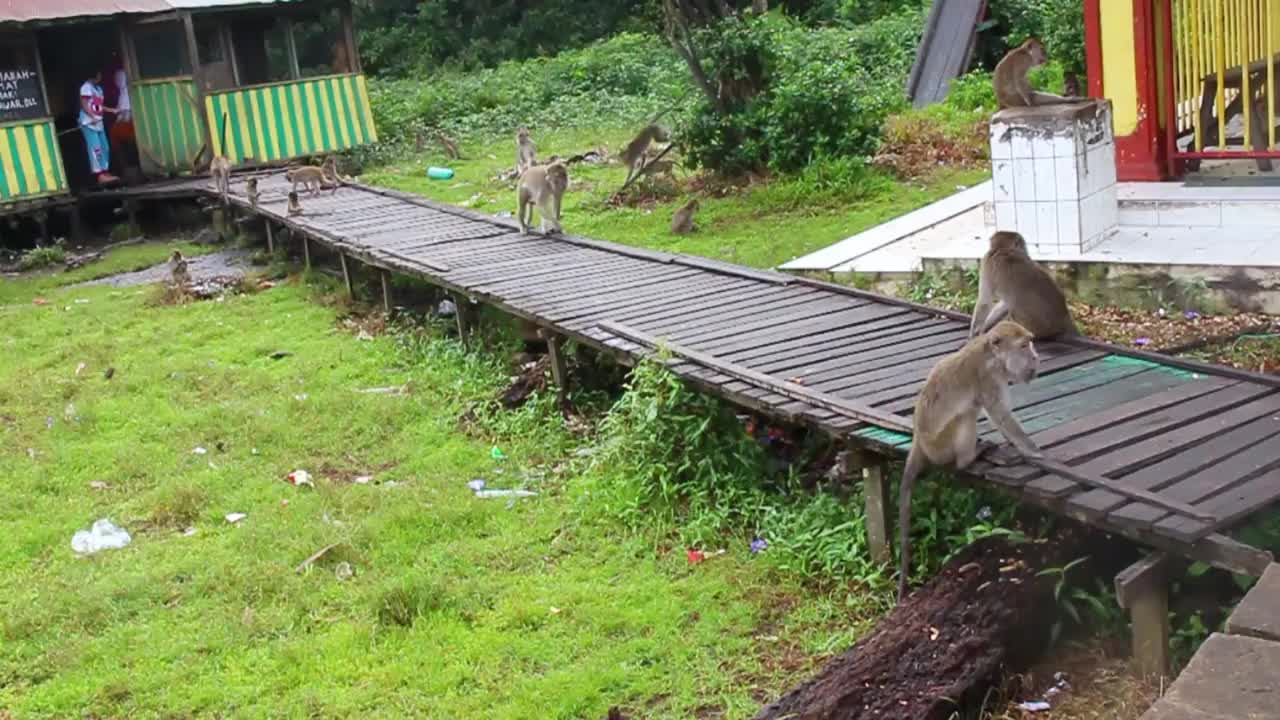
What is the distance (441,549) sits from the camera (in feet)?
24.7

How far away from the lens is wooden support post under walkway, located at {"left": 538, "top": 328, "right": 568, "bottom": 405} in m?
9.59

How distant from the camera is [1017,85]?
9.79 metres

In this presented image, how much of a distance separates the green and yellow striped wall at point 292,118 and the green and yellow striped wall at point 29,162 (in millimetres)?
2319

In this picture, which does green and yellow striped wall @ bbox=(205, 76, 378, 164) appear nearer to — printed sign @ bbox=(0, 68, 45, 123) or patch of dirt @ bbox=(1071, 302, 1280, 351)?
printed sign @ bbox=(0, 68, 45, 123)

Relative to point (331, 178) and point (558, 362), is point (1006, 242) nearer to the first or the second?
point (558, 362)

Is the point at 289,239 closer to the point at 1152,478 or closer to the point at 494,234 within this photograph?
the point at 494,234

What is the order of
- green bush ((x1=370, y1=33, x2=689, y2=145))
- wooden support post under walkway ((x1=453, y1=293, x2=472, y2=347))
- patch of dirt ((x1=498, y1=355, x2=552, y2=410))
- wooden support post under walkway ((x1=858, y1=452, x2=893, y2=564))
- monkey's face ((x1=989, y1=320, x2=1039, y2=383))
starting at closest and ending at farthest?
monkey's face ((x1=989, y1=320, x2=1039, y2=383)) → wooden support post under walkway ((x1=858, y1=452, x2=893, y2=564)) → patch of dirt ((x1=498, y1=355, x2=552, y2=410)) → wooden support post under walkway ((x1=453, y1=293, x2=472, y2=347)) → green bush ((x1=370, y1=33, x2=689, y2=145))

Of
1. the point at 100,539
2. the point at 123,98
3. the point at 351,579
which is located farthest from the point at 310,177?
the point at 351,579

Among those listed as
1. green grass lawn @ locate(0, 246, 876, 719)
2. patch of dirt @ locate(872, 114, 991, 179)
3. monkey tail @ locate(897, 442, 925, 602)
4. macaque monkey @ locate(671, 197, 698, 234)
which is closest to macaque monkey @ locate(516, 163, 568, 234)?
macaque monkey @ locate(671, 197, 698, 234)

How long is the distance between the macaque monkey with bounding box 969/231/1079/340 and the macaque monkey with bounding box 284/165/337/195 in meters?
11.3

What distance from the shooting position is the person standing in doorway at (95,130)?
20031mm

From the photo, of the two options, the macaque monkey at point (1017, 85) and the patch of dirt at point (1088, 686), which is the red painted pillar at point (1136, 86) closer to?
the macaque monkey at point (1017, 85)

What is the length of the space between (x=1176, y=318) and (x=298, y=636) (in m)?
5.69


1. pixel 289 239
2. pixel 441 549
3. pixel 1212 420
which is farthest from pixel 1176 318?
pixel 289 239
